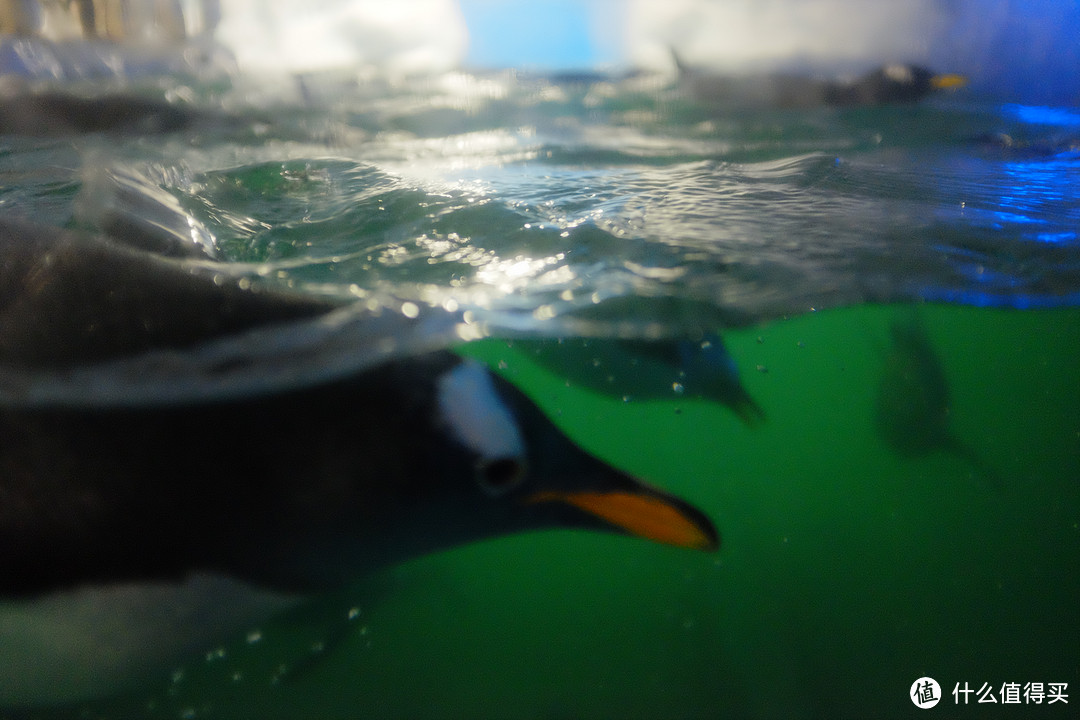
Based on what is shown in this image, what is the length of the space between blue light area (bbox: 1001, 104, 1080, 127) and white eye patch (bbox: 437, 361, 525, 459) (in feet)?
17.1

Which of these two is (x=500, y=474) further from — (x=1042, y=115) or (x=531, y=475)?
(x=1042, y=115)

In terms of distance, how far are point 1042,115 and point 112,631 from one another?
6.35 meters

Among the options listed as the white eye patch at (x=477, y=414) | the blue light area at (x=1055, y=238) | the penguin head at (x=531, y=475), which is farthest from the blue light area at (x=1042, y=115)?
the white eye patch at (x=477, y=414)

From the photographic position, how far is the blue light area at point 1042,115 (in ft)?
13.5

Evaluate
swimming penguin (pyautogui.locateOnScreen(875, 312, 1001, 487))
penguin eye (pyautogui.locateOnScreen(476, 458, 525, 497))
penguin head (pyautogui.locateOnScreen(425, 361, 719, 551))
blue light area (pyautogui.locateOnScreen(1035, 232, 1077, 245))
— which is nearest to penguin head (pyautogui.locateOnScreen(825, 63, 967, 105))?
swimming penguin (pyautogui.locateOnScreen(875, 312, 1001, 487))

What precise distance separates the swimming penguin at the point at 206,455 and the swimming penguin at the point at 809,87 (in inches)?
177

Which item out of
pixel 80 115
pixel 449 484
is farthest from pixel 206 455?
pixel 80 115

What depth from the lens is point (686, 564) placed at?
6.91ft

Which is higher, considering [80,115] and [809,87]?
[809,87]

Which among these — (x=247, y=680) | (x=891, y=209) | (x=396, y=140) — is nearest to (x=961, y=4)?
(x=891, y=209)

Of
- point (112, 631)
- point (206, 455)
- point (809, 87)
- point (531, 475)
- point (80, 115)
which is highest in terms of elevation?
point (809, 87)

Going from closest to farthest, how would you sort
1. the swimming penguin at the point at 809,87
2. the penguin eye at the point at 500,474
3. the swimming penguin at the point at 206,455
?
the swimming penguin at the point at 206,455 → the penguin eye at the point at 500,474 → the swimming penguin at the point at 809,87

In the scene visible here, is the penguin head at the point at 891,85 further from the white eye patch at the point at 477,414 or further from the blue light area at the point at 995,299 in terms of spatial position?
the white eye patch at the point at 477,414

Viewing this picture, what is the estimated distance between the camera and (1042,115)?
438cm
